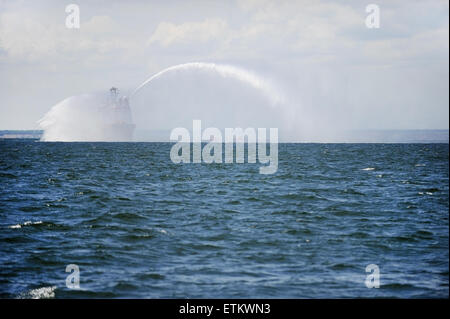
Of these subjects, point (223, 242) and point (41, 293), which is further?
point (223, 242)

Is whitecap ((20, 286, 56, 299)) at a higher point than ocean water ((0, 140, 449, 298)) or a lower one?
A: lower

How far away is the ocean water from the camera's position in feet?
56.7

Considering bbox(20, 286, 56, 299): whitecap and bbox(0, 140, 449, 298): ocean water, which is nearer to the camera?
bbox(20, 286, 56, 299): whitecap

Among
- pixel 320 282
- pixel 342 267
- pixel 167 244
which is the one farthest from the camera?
pixel 167 244

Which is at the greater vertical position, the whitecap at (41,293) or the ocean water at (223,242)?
the ocean water at (223,242)

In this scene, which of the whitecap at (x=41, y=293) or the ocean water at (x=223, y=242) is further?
the ocean water at (x=223, y=242)

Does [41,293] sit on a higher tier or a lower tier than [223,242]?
lower

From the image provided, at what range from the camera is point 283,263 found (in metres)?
19.9

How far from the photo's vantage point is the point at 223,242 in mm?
23172

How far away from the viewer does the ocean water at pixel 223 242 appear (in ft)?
56.7

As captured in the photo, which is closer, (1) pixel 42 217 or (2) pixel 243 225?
(2) pixel 243 225
